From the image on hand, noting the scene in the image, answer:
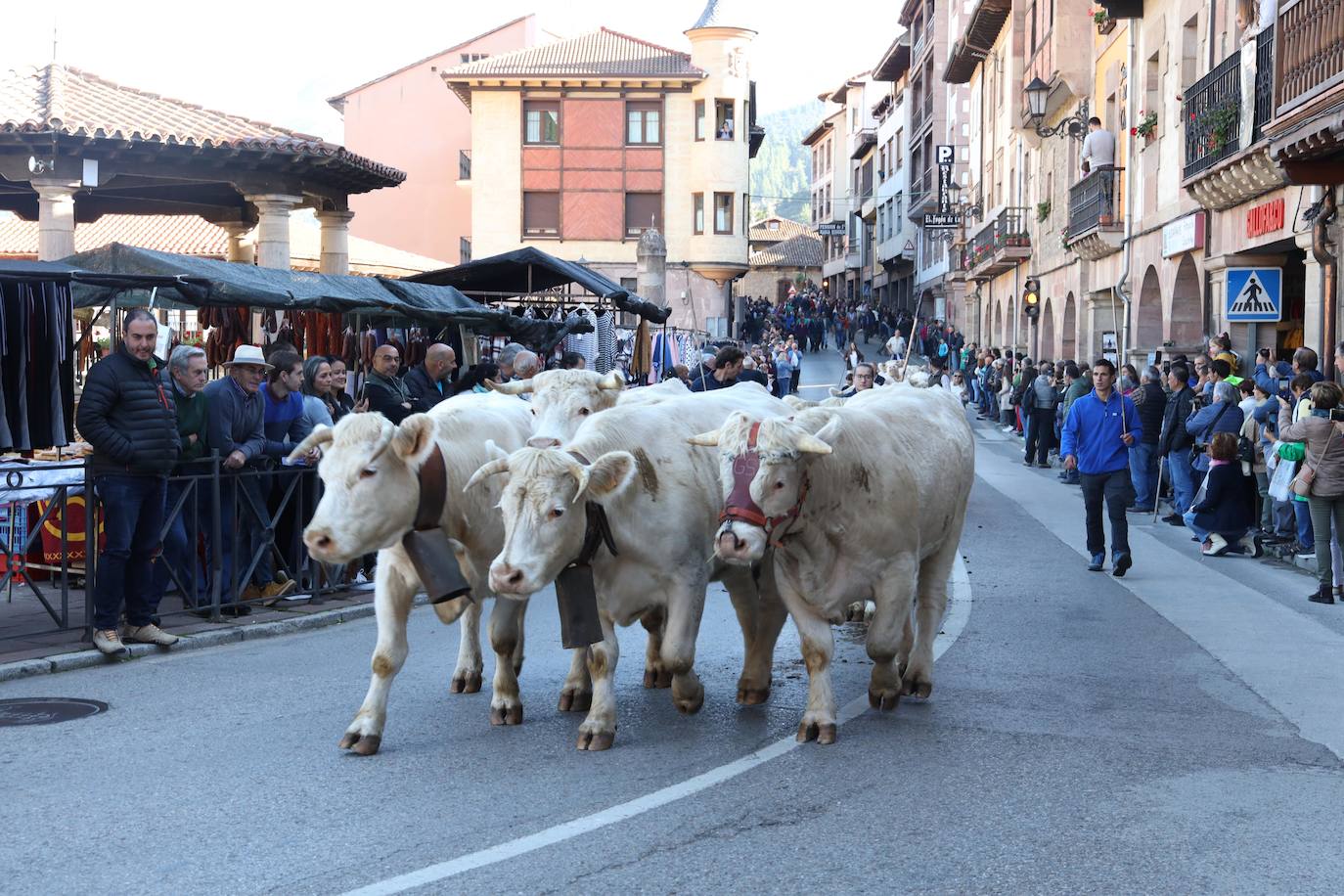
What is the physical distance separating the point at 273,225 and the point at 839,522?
13.7m

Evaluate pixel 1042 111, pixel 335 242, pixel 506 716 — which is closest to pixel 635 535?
pixel 506 716

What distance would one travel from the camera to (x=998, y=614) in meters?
11.1

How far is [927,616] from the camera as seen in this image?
327 inches

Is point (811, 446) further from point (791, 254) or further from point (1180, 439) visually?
point (791, 254)

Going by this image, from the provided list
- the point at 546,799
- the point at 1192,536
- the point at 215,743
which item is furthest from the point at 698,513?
the point at 1192,536

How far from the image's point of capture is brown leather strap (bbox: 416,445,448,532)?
7.02 metres

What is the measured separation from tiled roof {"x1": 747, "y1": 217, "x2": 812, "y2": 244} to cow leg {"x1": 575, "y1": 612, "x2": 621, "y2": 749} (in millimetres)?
104148

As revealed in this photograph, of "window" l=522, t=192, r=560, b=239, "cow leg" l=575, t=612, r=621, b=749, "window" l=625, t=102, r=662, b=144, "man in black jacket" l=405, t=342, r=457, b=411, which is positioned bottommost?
"cow leg" l=575, t=612, r=621, b=749

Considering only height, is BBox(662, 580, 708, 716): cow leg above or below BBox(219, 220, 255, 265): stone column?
below

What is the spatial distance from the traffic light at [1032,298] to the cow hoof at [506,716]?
1296 inches

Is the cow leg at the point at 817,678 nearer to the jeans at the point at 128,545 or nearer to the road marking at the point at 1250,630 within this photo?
the road marking at the point at 1250,630

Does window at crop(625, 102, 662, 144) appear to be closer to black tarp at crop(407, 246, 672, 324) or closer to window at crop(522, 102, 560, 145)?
window at crop(522, 102, 560, 145)

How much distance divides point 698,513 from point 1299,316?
17612 millimetres

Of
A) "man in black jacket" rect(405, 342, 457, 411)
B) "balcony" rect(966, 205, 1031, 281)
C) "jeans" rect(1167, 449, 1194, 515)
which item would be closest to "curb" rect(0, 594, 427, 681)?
"man in black jacket" rect(405, 342, 457, 411)
